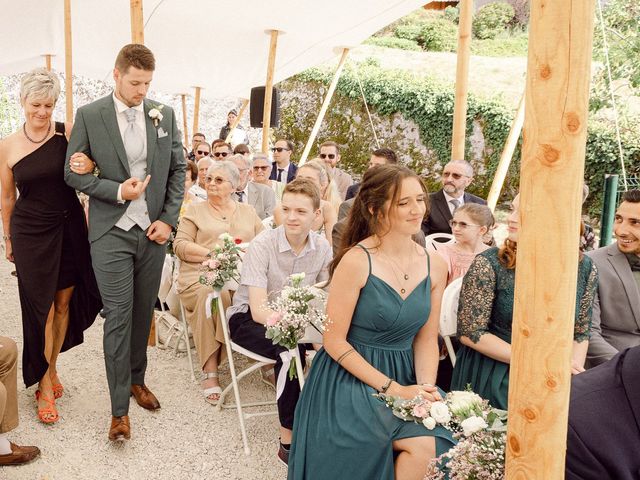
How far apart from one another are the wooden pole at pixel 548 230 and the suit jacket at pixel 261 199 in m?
5.44

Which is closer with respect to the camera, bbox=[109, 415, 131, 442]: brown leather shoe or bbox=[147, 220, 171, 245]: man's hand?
bbox=[109, 415, 131, 442]: brown leather shoe

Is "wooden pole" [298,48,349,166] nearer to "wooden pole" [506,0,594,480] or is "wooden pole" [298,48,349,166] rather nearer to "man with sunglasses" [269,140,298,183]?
"man with sunglasses" [269,140,298,183]

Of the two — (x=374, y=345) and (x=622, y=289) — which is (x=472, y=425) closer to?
(x=374, y=345)

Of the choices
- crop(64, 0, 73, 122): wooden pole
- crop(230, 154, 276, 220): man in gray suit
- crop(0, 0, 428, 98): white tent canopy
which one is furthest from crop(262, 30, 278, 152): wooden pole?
crop(230, 154, 276, 220): man in gray suit

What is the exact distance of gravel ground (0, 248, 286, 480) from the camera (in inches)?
141

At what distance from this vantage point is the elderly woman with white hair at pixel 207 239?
4.64 metres

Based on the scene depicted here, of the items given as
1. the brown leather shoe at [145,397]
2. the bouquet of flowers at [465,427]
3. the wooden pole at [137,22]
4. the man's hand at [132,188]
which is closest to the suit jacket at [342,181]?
the wooden pole at [137,22]

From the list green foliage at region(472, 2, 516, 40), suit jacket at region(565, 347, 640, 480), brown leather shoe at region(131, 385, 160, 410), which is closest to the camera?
suit jacket at region(565, 347, 640, 480)

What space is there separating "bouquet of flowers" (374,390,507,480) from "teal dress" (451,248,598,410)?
70 cm

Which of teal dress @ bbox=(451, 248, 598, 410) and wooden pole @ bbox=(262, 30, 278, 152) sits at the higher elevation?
wooden pole @ bbox=(262, 30, 278, 152)

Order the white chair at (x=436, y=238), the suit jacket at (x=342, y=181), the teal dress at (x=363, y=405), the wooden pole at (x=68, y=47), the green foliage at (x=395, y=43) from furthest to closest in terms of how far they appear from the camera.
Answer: the green foliage at (x=395, y=43), the suit jacket at (x=342, y=181), the wooden pole at (x=68, y=47), the white chair at (x=436, y=238), the teal dress at (x=363, y=405)

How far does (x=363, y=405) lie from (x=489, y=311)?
837 millimetres

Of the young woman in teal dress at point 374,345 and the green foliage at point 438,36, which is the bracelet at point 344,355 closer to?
the young woman in teal dress at point 374,345

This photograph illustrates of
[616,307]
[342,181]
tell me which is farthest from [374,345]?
[342,181]
